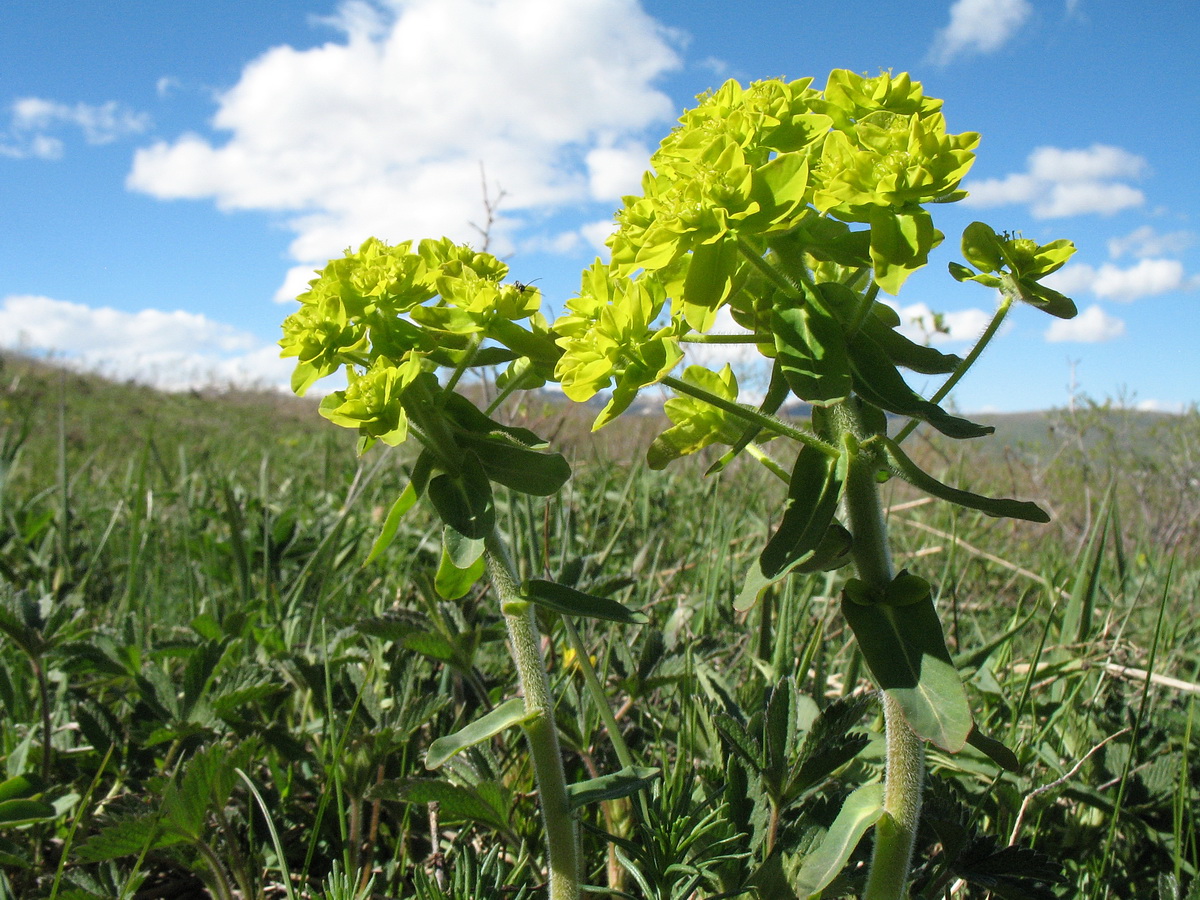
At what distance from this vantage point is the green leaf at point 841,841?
1022 mm

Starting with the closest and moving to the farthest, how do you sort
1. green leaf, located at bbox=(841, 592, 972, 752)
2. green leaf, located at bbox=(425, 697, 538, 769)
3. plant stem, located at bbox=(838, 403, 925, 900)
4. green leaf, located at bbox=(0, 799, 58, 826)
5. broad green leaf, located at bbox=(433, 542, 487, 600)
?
green leaf, located at bbox=(841, 592, 972, 752) → plant stem, located at bbox=(838, 403, 925, 900) → green leaf, located at bbox=(425, 697, 538, 769) → broad green leaf, located at bbox=(433, 542, 487, 600) → green leaf, located at bbox=(0, 799, 58, 826)

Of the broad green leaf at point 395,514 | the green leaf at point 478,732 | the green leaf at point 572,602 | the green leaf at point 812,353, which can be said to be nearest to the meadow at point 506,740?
the green leaf at point 478,732

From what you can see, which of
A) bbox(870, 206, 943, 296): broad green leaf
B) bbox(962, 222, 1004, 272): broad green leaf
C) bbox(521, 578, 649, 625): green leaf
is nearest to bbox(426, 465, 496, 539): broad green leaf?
bbox(521, 578, 649, 625): green leaf

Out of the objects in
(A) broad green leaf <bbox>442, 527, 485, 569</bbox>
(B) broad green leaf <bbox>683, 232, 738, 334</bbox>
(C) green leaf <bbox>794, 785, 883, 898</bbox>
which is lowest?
(C) green leaf <bbox>794, 785, 883, 898</bbox>

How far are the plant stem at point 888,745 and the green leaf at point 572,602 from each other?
12.6 inches

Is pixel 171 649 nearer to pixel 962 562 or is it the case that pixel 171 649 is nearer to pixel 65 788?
pixel 65 788

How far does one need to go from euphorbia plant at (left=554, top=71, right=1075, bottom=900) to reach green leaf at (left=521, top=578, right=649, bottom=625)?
0.18 meters

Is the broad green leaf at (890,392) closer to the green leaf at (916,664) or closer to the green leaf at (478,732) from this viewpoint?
the green leaf at (916,664)

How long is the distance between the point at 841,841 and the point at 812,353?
62 centimetres

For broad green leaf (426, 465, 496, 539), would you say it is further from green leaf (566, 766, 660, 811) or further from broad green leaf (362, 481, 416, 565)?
green leaf (566, 766, 660, 811)

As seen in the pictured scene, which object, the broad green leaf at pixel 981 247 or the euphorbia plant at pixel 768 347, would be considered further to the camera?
the broad green leaf at pixel 981 247

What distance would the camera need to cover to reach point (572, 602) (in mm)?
1177

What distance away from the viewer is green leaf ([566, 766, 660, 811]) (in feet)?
3.88

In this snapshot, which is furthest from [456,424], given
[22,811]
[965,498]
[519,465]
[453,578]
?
[22,811]
